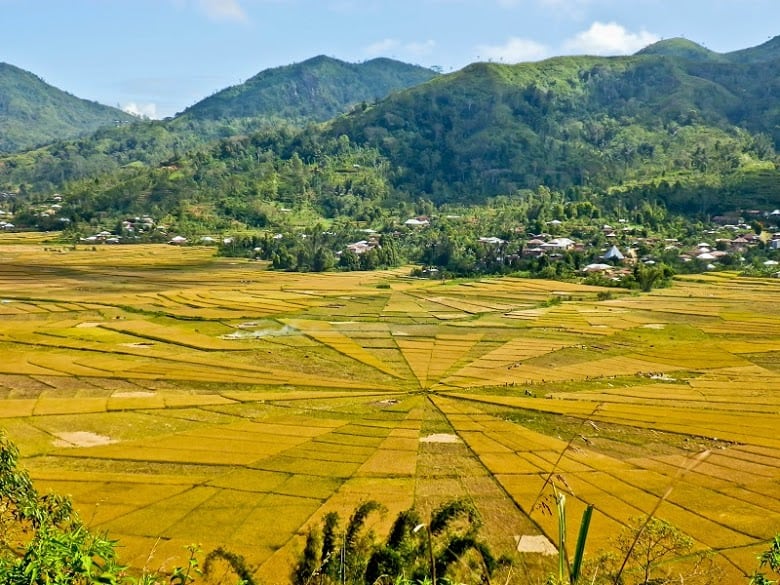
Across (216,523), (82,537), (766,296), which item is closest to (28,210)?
(766,296)

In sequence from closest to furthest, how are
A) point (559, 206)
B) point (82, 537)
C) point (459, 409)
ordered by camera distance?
point (82, 537) → point (459, 409) → point (559, 206)

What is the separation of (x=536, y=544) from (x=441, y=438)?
36.7 feet

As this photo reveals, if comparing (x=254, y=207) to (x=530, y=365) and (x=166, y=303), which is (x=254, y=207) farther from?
(x=530, y=365)

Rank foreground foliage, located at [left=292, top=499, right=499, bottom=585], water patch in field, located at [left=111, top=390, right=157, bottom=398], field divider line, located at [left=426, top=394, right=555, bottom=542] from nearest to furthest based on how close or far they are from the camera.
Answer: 1. foreground foliage, located at [left=292, top=499, right=499, bottom=585]
2. field divider line, located at [left=426, top=394, right=555, bottom=542]
3. water patch in field, located at [left=111, top=390, right=157, bottom=398]

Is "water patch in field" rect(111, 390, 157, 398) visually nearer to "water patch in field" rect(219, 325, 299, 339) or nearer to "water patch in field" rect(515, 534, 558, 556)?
"water patch in field" rect(219, 325, 299, 339)

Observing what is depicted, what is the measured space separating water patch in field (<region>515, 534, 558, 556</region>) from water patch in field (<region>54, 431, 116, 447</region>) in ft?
63.3

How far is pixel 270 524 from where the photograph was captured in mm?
25844

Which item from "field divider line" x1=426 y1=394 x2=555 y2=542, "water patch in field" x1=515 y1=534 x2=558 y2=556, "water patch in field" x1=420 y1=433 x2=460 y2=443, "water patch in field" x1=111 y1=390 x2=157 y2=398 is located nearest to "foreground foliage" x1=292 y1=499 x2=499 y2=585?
"water patch in field" x1=515 y1=534 x2=558 y2=556

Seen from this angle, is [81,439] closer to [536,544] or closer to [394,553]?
[536,544]

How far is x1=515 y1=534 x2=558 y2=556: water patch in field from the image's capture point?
952 inches

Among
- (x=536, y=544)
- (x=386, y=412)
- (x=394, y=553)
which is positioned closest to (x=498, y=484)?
(x=536, y=544)

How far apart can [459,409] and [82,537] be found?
30.6 m

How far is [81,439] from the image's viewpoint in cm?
3459

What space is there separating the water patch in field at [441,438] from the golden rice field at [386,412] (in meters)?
0.17
